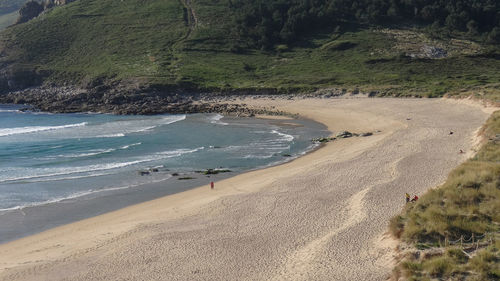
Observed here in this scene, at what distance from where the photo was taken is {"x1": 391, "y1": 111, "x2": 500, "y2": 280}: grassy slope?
1272 cm

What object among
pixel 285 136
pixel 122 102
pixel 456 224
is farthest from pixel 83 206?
pixel 122 102

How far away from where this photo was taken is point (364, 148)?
108 feet

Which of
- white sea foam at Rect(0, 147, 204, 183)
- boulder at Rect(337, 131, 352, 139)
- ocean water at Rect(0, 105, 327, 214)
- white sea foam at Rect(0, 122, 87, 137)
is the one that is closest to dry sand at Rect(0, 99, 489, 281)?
ocean water at Rect(0, 105, 327, 214)

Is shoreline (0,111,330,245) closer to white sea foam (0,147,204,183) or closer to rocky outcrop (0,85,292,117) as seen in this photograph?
white sea foam (0,147,204,183)

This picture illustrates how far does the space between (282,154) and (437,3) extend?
84.0 m

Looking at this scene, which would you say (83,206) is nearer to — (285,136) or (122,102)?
(285,136)

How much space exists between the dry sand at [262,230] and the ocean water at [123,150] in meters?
4.55

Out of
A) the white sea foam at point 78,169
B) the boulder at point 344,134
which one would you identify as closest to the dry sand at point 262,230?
the boulder at point 344,134

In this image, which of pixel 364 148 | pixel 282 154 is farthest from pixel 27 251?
pixel 364 148

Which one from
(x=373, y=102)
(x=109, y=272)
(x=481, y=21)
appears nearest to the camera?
(x=109, y=272)

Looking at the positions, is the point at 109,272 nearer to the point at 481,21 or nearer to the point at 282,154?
the point at 282,154

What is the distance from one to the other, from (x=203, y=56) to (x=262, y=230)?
73.2m

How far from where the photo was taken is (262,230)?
1848 centimetres

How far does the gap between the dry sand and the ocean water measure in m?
4.55
